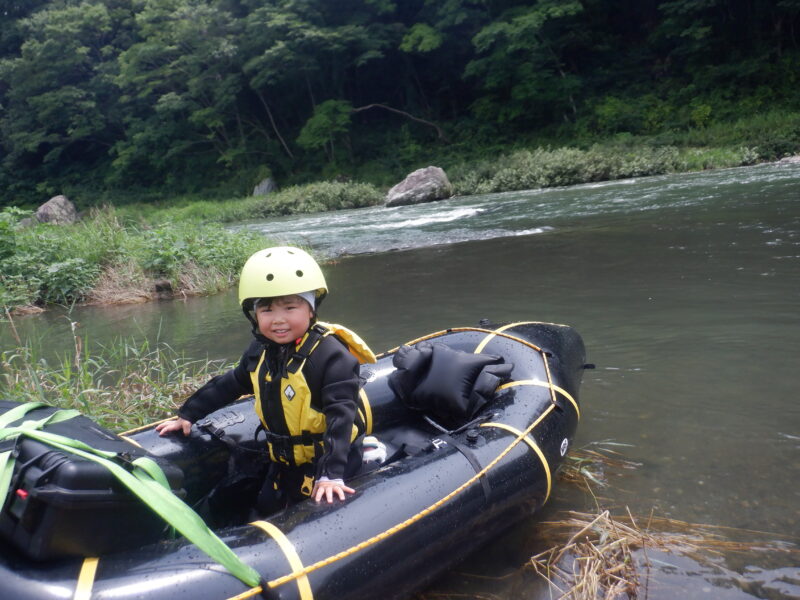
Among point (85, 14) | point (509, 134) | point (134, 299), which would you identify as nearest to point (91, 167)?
point (85, 14)

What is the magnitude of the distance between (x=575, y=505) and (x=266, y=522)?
143 cm

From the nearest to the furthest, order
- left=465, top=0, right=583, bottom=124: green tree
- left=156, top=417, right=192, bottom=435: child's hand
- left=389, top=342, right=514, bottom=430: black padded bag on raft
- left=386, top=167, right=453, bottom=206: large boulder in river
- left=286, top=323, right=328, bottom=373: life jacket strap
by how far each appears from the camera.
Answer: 1. left=286, top=323, right=328, bottom=373: life jacket strap
2. left=156, top=417, right=192, bottom=435: child's hand
3. left=389, top=342, right=514, bottom=430: black padded bag on raft
4. left=386, top=167, right=453, bottom=206: large boulder in river
5. left=465, top=0, right=583, bottom=124: green tree

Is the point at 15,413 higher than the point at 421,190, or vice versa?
the point at 15,413

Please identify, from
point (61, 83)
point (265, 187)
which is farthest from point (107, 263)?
point (61, 83)

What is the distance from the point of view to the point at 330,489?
213 centimetres

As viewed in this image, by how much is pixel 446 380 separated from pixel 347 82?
26353mm

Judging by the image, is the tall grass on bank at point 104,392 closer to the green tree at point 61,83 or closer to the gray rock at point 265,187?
the gray rock at point 265,187

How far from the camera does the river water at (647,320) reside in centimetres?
257

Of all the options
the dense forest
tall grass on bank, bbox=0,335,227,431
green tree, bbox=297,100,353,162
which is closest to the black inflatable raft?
tall grass on bank, bbox=0,335,227,431

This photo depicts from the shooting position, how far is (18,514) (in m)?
1.63

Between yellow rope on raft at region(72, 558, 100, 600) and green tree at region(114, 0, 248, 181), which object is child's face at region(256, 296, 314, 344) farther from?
green tree at region(114, 0, 248, 181)

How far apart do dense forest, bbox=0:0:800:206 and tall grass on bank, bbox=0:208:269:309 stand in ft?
46.0

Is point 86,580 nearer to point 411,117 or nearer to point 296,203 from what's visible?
point 296,203

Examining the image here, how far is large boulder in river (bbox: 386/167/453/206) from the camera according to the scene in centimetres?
1772
